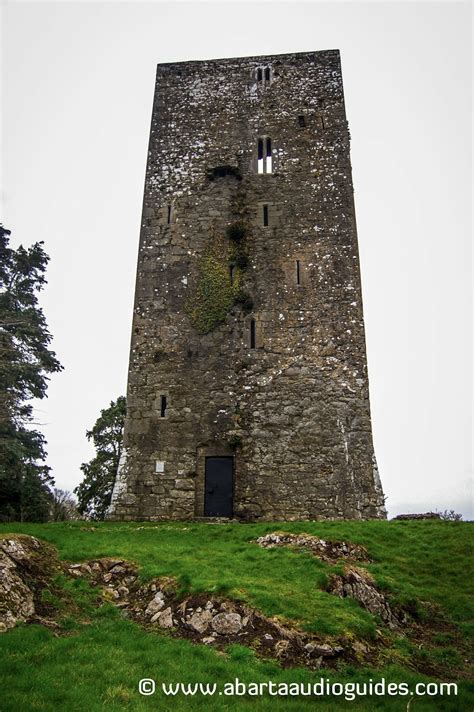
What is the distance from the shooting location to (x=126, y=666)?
7.05 metres

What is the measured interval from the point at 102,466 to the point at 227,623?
20.5 meters

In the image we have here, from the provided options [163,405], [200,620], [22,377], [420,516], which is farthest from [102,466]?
[200,620]

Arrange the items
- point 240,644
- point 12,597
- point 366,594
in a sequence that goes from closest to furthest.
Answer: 1. point 240,644
2. point 12,597
3. point 366,594

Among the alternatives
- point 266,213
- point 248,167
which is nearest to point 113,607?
point 266,213

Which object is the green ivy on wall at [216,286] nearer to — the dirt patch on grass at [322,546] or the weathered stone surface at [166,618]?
the dirt patch on grass at [322,546]

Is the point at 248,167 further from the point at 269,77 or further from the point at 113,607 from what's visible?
the point at 113,607

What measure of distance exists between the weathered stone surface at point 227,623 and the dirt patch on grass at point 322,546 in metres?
3.34

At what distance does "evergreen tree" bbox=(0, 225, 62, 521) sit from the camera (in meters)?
21.6

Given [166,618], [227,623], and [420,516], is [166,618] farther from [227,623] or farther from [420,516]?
[420,516]

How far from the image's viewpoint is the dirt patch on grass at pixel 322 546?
1171cm

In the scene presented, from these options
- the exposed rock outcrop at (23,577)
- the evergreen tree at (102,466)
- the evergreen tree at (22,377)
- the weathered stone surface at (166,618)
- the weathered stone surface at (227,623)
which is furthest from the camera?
the evergreen tree at (102,466)

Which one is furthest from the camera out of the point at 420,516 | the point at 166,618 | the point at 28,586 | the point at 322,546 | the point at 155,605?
the point at 420,516

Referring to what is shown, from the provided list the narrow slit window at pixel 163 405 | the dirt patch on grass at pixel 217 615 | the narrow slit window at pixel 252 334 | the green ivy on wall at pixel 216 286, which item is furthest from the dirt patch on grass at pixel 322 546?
the green ivy on wall at pixel 216 286

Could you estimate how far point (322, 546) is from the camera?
12.0 meters
